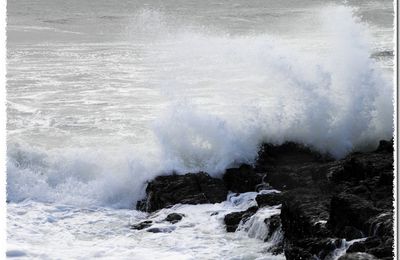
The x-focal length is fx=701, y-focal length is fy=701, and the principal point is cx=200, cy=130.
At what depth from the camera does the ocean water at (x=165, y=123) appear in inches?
323

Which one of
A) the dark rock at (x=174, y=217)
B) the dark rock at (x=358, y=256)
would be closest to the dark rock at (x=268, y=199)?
A: the dark rock at (x=174, y=217)

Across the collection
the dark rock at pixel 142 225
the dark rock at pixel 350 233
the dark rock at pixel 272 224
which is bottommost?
the dark rock at pixel 142 225

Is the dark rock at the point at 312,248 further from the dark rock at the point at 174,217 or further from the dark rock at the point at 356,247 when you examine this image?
the dark rock at the point at 174,217

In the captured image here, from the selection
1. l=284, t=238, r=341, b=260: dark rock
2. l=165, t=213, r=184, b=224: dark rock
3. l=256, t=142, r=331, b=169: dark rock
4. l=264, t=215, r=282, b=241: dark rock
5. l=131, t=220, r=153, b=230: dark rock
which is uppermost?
l=256, t=142, r=331, b=169: dark rock

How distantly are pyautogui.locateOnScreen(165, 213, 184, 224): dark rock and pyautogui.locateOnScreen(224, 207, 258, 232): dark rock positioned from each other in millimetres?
586

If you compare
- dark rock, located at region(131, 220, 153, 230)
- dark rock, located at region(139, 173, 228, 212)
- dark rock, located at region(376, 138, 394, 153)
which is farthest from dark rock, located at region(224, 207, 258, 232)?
dark rock, located at region(376, 138, 394, 153)

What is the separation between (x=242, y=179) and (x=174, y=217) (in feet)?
4.02

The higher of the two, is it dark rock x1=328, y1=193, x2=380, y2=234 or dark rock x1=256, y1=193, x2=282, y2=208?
dark rock x1=328, y1=193, x2=380, y2=234

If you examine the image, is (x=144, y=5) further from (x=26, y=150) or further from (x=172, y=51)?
(x=26, y=150)

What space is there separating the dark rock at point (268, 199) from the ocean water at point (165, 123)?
208mm

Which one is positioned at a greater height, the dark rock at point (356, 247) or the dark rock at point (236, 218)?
the dark rock at point (356, 247)

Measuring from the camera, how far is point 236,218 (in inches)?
327

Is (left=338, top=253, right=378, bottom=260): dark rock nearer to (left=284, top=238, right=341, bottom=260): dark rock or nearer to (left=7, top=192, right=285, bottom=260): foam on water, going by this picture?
(left=284, top=238, right=341, bottom=260): dark rock

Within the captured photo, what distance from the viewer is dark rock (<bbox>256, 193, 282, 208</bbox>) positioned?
8.27 metres
